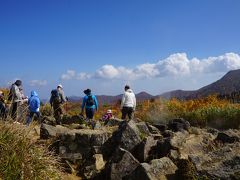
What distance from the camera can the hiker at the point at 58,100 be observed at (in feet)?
53.7

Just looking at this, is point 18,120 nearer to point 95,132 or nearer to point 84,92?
point 95,132

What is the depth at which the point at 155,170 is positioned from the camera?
7797mm

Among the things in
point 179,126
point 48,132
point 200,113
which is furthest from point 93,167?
point 200,113

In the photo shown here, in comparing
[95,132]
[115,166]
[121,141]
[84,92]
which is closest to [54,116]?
[84,92]

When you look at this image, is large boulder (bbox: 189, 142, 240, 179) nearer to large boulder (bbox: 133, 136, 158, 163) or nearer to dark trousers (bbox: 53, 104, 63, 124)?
large boulder (bbox: 133, 136, 158, 163)

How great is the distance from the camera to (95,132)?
36.4ft

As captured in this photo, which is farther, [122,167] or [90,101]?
[90,101]

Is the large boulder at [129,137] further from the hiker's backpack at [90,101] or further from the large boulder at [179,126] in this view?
the hiker's backpack at [90,101]

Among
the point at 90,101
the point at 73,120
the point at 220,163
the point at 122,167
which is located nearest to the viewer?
the point at 220,163

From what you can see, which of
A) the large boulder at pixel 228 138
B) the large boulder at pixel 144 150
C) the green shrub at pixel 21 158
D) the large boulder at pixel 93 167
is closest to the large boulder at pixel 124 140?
the large boulder at pixel 144 150

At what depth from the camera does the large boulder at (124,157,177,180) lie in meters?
7.62

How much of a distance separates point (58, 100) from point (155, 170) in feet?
30.8

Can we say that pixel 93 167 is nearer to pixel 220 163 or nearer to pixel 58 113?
pixel 220 163

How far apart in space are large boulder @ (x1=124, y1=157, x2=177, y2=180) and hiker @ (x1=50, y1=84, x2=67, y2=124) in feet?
28.3
